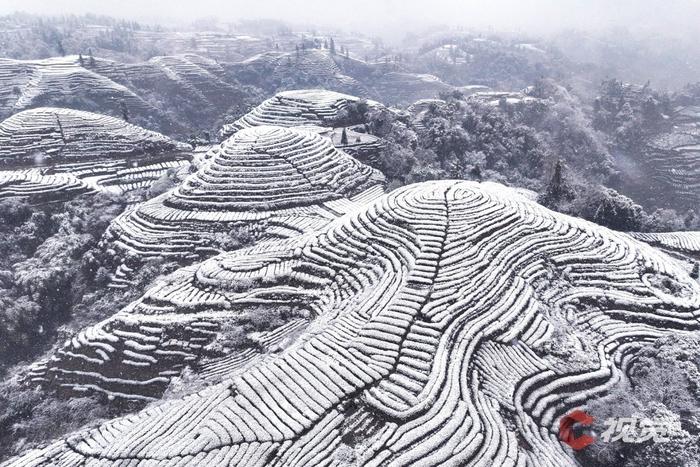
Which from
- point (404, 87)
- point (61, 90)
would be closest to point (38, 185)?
point (61, 90)

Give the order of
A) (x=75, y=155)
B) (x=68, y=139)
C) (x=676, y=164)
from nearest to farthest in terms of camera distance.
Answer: (x=75, y=155)
(x=68, y=139)
(x=676, y=164)

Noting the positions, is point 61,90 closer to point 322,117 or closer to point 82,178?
point 82,178

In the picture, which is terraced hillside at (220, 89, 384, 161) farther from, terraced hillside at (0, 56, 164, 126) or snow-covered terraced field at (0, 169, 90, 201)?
terraced hillside at (0, 56, 164, 126)

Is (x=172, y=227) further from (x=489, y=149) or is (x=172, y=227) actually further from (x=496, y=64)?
(x=496, y=64)

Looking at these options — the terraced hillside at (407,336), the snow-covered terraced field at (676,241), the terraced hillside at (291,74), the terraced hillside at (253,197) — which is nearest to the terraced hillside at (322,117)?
the terraced hillside at (253,197)

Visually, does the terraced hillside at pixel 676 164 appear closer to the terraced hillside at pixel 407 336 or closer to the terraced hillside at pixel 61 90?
the terraced hillside at pixel 407 336

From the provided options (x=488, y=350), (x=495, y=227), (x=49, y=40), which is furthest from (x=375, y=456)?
(x=49, y=40)

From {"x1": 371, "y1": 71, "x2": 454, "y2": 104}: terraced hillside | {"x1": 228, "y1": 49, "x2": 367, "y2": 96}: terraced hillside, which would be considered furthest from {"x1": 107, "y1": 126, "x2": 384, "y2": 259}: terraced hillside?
{"x1": 371, "y1": 71, "x2": 454, "y2": 104}: terraced hillside
